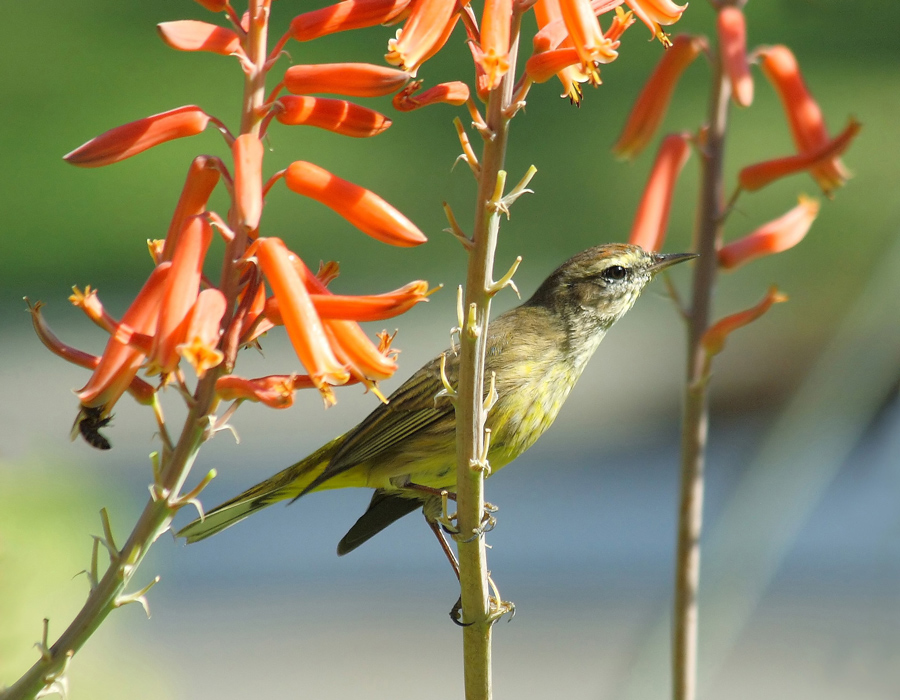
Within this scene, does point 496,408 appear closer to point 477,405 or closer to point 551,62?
point 477,405

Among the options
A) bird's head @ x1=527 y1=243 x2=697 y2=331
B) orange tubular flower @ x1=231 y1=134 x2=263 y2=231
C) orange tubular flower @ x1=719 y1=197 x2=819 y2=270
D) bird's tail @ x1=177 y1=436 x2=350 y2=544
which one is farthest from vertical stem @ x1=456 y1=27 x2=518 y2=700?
bird's head @ x1=527 y1=243 x2=697 y2=331

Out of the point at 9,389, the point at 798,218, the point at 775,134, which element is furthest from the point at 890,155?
the point at 9,389

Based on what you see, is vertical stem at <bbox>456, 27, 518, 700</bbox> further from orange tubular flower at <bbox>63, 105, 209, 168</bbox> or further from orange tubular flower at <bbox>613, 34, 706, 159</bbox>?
orange tubular flower at <bbox>63, 105, 209, 168</bbox>

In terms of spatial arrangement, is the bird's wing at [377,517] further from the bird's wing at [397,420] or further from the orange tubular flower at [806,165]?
the orange tubular flower at [806,165]

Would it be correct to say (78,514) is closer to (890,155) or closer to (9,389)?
(890,155)

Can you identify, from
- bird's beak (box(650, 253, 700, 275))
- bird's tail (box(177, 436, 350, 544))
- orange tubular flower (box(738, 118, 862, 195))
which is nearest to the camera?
orange tubular flower (box(738, 118, 862, 195))

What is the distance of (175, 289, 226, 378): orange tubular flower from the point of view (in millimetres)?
1079

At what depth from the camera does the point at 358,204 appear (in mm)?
1188

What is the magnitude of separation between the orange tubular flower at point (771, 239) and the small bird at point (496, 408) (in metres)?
0.92

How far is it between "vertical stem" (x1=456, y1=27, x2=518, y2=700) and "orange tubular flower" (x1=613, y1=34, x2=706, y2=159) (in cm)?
24

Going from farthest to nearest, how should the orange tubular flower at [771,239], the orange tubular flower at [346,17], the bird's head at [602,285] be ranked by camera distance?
the bird's head at [602,285], the orange tubular flower at [771,239], the orange tubular flower at [346,17]

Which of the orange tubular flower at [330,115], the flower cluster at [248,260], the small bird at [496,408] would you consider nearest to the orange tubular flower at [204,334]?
the flower cluster at [248,260]

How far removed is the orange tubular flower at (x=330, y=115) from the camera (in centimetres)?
118

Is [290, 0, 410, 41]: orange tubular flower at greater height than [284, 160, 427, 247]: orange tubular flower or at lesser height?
greater
